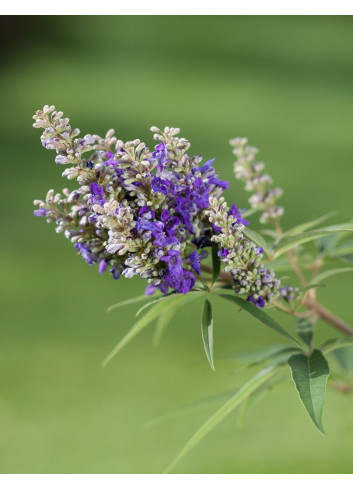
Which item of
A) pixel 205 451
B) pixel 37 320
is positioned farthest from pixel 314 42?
pixel 205 451

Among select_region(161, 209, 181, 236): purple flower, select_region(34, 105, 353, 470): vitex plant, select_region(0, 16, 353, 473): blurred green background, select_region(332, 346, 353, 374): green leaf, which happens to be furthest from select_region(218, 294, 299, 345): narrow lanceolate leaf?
select_region(332, 346, 353, 374): green leaf

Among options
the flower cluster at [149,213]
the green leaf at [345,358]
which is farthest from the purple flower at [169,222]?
the green leaf at [345,358]

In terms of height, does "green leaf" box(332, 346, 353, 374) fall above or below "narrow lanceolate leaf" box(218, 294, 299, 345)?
below

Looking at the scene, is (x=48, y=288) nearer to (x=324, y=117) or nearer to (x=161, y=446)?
(x=161, y=446)

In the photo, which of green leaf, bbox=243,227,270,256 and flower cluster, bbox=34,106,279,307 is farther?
green leaf, bbox=243,227,270,256

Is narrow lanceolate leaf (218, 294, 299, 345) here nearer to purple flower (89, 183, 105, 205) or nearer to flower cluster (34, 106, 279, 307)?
flower cluster (34, 106, 279, 307)
